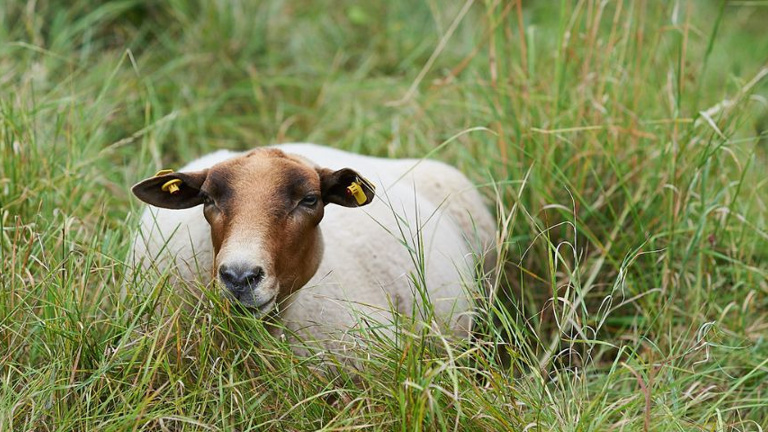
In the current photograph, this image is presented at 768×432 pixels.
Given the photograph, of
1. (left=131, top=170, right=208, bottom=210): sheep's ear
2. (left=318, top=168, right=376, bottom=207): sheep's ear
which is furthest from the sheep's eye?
(left=131, top=170, right=208, bottom=210): sheep's ear

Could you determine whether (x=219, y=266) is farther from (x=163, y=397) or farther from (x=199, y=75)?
(x=199, y=75)

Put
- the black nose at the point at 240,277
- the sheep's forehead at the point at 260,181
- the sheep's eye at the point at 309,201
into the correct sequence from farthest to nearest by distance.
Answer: the sheep's eye at the point at 309,201, the sheep's forehead at the point at 260,181, the black nose at the point at 240,277

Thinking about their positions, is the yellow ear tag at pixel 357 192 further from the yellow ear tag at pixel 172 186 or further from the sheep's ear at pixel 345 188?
the yellow ear tag at pixel 172 186

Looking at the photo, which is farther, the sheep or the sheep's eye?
the sheep's eye

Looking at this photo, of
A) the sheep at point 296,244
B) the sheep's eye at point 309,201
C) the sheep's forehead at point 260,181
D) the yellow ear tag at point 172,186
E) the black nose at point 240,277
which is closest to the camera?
the black nose at point 240,277

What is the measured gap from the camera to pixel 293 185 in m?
3.57

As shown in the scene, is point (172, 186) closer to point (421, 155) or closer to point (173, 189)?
point (173, 189)

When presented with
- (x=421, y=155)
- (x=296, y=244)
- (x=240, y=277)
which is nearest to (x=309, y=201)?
(x=296, y=244)

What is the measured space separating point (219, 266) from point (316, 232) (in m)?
0.58

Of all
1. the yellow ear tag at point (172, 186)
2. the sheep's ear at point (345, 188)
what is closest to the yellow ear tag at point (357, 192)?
the sheep's ear at point (345, 188)

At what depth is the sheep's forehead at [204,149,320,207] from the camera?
138 inches

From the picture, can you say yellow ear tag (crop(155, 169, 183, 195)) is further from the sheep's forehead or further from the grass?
the grass

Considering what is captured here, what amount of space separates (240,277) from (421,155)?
270 centimetres

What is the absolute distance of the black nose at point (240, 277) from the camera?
3252 millimetres
